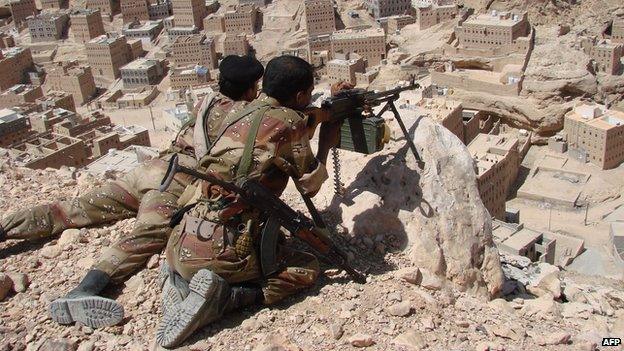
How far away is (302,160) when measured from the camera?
446cm

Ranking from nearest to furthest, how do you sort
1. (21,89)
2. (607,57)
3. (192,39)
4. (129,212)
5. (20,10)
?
(129,212)
(607,57)
(21,89)
(192,39)
(20,10)

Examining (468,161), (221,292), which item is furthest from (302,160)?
(468,161)

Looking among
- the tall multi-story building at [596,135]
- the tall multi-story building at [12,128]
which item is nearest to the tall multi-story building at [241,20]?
the tall multi-story building at [12,128]

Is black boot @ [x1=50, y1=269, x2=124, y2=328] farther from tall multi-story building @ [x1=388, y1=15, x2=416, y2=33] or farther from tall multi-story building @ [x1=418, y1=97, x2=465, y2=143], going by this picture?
tall multi-story building @ [x1=388, y1=15, x2=416, y2=33]

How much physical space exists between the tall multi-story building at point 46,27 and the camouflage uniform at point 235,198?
36.1m

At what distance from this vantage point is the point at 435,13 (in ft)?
99.1

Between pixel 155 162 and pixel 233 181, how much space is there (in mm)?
1445

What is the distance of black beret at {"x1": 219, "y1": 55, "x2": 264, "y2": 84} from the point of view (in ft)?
16.8

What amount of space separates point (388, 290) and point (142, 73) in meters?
28.6

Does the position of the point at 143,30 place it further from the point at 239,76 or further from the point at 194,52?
the point at 239,76

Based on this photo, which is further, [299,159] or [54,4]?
[54,4]

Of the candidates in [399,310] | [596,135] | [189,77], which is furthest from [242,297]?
[189,77]

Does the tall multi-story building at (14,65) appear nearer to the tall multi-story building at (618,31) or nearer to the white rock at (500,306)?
the tall multi-story building at (618,31)

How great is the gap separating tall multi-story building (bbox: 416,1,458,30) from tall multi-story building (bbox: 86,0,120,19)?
17.4 m
